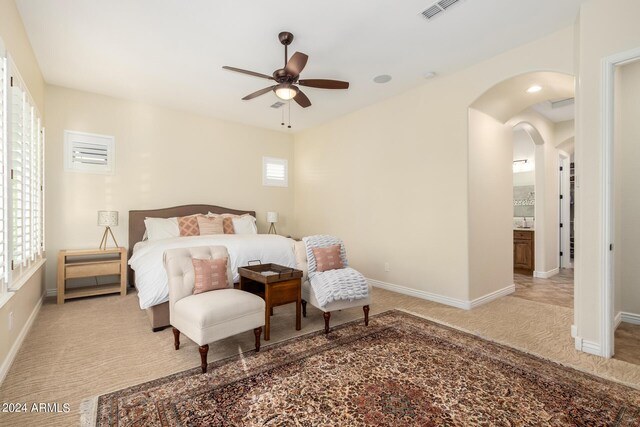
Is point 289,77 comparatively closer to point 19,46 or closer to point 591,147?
point 19,46

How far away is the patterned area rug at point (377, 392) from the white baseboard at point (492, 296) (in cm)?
126

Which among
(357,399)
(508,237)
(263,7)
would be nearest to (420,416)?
(357,399)

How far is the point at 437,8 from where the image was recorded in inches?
109

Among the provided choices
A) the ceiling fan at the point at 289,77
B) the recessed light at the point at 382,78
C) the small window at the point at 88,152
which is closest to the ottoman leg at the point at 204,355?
the ceiling fan at the point at 289,77

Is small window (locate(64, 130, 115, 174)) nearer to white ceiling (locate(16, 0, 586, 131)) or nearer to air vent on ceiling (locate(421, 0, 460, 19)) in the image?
white ceiling (locate(16, 0, 586, 131))

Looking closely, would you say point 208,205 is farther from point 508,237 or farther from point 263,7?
point 508,237

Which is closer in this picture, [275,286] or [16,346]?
[16,346]

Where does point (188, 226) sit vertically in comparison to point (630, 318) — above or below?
above

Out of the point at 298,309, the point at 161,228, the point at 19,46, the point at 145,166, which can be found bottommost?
the point at 298,309

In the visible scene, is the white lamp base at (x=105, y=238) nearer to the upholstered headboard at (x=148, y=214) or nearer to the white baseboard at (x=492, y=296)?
the upholstered headboard at (x=148, y=214)

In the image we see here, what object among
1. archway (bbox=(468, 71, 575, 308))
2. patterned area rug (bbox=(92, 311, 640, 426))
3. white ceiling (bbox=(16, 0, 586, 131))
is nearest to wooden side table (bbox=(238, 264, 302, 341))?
patterned area rug (bbox=(92, 311, 640, 426))

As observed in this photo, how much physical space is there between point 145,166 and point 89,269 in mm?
1844

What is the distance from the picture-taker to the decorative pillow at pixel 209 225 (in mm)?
4973

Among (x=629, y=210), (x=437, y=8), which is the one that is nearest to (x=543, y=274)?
(x=629, y=210)
